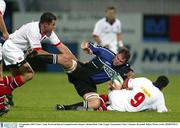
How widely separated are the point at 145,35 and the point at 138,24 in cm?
71

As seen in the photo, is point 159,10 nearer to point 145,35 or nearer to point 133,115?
point 145,35

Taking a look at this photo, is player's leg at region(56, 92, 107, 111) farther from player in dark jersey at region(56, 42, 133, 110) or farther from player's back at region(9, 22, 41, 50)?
player's back at region(9, 22, 41, 50)

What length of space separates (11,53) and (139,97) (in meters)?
2.22

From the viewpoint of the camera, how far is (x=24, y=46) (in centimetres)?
1270

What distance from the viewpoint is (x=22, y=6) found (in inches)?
1019

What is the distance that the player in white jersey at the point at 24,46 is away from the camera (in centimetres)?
1220

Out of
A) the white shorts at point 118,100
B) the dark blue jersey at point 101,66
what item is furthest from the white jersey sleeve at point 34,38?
the white shorts at point 118,100

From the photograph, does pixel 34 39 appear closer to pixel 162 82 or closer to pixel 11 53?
pixel 11 53

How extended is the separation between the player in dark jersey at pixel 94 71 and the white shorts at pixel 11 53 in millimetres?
755

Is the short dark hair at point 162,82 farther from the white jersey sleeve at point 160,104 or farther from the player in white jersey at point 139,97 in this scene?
the white jersey sleeve at point 160,104

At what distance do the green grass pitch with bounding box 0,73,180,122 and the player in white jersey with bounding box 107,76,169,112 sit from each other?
0.15 m

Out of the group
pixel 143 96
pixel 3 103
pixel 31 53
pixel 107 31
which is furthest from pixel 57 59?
pixel 107 31

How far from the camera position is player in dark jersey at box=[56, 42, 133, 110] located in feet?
40.8

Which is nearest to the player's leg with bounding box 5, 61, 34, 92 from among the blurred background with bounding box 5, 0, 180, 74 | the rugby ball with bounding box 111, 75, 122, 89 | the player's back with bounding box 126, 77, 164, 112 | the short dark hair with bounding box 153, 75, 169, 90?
the rugby ball with bounding box 111, 75, 122, 89
